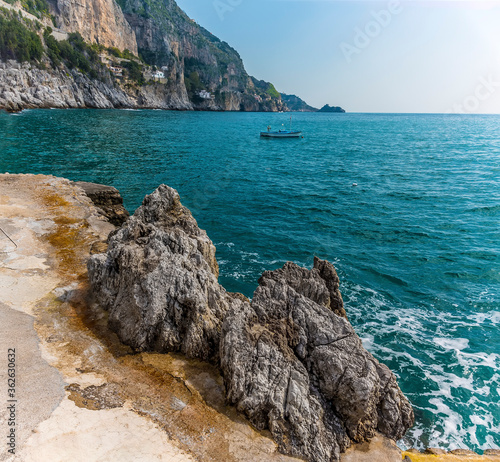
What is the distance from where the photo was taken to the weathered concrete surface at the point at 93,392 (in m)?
7.25

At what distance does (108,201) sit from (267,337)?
64.9 ft

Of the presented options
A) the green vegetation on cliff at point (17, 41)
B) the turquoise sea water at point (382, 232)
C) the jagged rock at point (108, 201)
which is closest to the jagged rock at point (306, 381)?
the turquoise sea water at point (382, 232)

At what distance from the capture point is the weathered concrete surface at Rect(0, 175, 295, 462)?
7.25 metres

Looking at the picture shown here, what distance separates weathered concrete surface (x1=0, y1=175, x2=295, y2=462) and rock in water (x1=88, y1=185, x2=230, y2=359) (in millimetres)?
552

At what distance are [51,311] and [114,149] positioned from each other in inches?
1820

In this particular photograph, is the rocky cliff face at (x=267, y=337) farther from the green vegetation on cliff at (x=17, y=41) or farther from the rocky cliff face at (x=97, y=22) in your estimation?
the rocky cliff face at (x=97, y=22)

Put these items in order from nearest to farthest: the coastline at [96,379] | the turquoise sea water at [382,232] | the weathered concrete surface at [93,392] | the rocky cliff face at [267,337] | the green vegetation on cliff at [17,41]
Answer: the weathered concrete surface at [93,392] < the coastline at [96,379] < the rocky cliff face at [267,337] < the turquoise sea water at [382,232] < the green vegetation on cliff at [17,41]

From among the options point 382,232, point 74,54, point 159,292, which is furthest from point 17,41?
point 159,292

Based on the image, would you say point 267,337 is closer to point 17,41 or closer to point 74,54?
point 17,41

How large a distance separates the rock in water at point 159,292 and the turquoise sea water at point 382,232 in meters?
6.76

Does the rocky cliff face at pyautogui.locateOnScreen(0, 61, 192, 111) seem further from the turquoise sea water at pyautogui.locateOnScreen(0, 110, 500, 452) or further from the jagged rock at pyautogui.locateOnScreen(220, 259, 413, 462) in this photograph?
the jagged rock at pyautogui.locateOnScreen(220, 259, 413, 462)

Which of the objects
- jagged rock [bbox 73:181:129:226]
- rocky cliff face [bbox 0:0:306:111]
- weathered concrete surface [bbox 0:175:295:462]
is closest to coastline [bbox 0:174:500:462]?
weathered concrete surface [bbox 0:175:295:462]

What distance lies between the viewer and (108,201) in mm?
24625

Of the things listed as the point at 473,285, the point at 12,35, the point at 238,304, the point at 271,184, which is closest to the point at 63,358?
the point at 238,304
